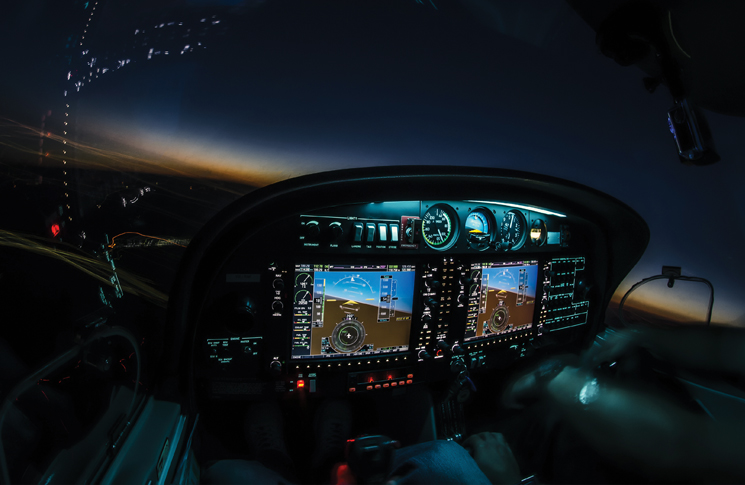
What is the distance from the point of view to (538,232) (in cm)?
226

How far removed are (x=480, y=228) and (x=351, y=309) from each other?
3.25 feet

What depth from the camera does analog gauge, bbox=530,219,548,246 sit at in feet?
7.34

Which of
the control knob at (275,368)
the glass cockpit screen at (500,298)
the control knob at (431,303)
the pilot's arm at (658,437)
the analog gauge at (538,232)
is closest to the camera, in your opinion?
the pilot's arm at (658,437)

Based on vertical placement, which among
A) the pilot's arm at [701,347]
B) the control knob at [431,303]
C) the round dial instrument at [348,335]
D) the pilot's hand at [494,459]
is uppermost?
the control knob at [431,303]

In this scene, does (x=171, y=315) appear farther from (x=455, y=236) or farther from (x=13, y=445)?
(x=455, y=236)

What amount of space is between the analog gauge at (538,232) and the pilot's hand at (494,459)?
4.20 ft

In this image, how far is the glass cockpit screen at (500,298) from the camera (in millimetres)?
2111

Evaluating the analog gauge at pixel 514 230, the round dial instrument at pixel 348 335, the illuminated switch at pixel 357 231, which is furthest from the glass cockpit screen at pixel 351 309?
the analog gauge at pixel 514 230

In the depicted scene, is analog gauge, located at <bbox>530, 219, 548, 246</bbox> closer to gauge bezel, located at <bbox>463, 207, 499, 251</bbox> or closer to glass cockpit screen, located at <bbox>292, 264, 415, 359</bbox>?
gauge bezel, located at <bbox>463, 207, 499, 251</bbox>

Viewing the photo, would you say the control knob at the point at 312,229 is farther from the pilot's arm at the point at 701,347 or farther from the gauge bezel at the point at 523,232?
the pilot's arm at the point at 701,347

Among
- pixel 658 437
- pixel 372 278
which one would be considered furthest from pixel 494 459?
pixel 372 278

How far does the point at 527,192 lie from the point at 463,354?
A: 1.15 m

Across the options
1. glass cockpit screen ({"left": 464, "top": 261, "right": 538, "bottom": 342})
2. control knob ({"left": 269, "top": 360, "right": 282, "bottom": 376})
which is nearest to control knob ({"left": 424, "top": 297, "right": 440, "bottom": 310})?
glass cockpit screen ({"left": 464, "top": 261, "right": 538, "bottom": 342})

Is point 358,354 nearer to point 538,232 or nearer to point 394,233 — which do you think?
point 394,233
